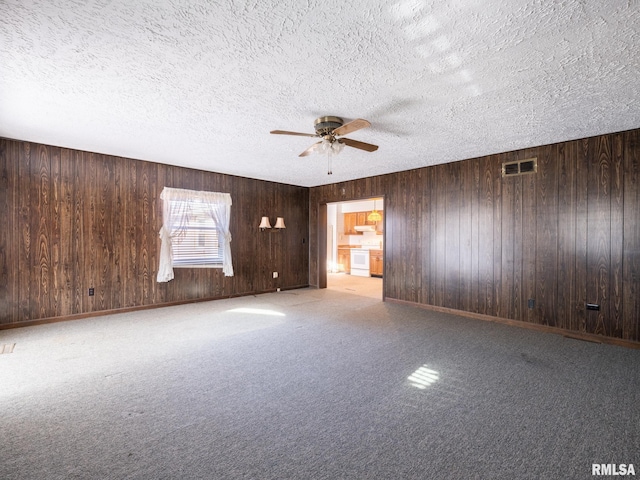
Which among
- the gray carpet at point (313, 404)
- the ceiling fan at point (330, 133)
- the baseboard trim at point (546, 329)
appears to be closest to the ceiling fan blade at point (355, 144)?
the ceiling fan at point (330, 133)

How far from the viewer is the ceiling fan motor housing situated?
115 inches

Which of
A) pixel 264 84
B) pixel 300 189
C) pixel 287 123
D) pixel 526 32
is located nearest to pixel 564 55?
pixel 526 32

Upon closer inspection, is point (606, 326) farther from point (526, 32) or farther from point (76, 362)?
point (76, 362)

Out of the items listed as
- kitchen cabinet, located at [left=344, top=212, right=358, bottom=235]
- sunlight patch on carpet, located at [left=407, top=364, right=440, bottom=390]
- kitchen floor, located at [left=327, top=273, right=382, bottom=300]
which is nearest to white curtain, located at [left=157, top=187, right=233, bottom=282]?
kitchen floor, located at [left=327, top=273, right=382, bottom=300]

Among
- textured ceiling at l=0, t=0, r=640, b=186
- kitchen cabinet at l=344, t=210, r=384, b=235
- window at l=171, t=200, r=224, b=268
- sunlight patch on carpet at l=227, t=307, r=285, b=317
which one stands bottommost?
sunlight patch on carpet at l=227, t=307, r=285, b=317

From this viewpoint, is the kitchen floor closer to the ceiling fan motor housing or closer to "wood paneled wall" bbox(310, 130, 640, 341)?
"wood paneled wall" bbox(310, 130, 640, 341)

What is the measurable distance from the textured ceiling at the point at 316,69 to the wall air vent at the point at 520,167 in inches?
13.2

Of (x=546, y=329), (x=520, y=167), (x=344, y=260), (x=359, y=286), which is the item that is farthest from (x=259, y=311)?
(x=344, y=260)

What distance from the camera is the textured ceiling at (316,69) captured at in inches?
64.4

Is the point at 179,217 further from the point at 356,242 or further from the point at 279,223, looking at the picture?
the point at 356,242

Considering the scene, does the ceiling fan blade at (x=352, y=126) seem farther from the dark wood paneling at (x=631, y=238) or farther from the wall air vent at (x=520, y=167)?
the dark wood paneling at (x=631, y=238)

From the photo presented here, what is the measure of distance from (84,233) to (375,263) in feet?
23.5

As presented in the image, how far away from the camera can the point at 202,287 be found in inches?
219

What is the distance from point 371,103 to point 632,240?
3.31 meters
